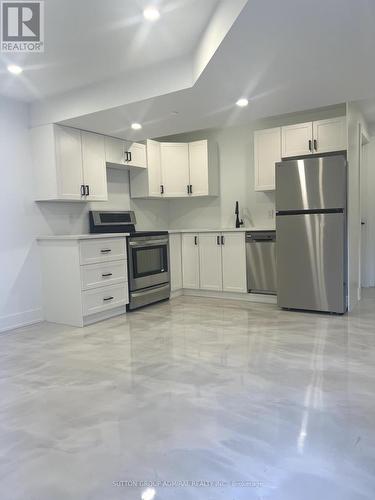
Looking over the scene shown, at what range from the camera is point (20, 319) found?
400 cm

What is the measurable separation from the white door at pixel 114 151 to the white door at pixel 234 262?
1717 millimetres

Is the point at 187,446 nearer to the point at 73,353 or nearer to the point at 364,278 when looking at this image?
the point at 73,353

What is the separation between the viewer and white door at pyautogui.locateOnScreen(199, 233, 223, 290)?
509cm

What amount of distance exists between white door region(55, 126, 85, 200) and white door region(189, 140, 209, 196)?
1.79m

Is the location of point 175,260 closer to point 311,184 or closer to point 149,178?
point 149,178

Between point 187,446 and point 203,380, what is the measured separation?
740mm

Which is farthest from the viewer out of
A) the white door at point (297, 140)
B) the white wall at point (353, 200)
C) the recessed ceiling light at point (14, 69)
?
the white door at point (297, 140)

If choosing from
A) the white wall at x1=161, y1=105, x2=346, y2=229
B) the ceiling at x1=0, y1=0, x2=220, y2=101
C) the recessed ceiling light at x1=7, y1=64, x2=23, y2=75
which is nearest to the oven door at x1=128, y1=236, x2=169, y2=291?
the white wall at x1=161, y1=105, x2=346, y2=229

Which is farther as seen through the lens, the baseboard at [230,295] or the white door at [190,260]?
the white door at [190,260]

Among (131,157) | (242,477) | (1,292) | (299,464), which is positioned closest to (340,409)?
A: (299,464)

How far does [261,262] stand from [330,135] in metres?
1.75

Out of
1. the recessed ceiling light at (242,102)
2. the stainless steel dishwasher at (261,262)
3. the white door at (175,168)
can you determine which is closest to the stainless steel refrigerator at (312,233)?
the stainless steel dishwasher at (261,262)

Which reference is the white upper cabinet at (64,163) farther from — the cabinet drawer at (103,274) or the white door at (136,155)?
the cabinet drawer at (103,274)

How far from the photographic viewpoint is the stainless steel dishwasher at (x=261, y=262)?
462 centimetres
